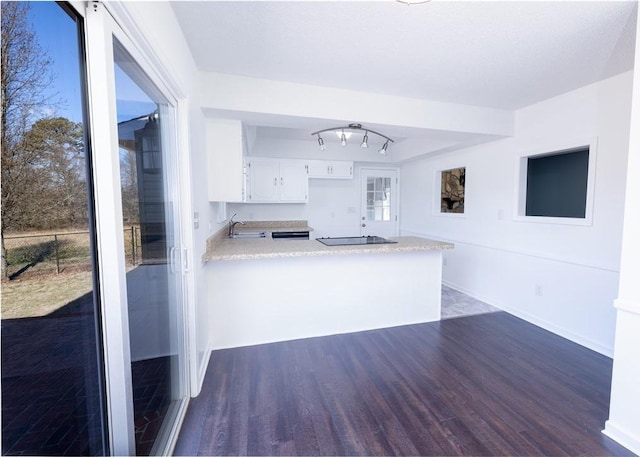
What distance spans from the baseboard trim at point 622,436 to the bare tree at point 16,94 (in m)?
2.82

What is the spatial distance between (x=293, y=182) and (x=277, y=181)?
11.0 inches

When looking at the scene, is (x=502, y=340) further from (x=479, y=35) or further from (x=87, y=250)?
(x=87, y=250)

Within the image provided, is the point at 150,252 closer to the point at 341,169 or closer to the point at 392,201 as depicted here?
the point at 341,169

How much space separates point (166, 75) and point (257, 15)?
0.63 m

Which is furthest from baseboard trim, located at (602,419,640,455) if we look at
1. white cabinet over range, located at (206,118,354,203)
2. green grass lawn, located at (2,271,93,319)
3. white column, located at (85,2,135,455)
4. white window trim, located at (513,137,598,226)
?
white cabinet over range, located at (206,118,354,203)

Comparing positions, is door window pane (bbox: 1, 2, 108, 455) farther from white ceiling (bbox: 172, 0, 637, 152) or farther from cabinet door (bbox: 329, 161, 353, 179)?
cabinet door (bbox: 329, 161, 353, 179)

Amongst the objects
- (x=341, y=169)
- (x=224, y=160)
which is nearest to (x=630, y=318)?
(x=224, y=160)

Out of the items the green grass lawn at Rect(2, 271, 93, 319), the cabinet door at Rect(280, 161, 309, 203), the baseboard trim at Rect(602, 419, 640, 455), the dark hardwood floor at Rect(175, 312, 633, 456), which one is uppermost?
the cabinet door at Rect(280, 161, 309, 203)

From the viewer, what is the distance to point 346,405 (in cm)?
189

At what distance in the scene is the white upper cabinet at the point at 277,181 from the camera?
4715mm

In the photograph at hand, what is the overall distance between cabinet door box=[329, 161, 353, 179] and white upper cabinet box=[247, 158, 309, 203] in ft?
1.72

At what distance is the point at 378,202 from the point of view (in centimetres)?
583

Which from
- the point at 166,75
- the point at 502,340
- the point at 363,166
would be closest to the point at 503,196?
the point at 502,340

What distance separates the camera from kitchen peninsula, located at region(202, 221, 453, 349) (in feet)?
8.63
